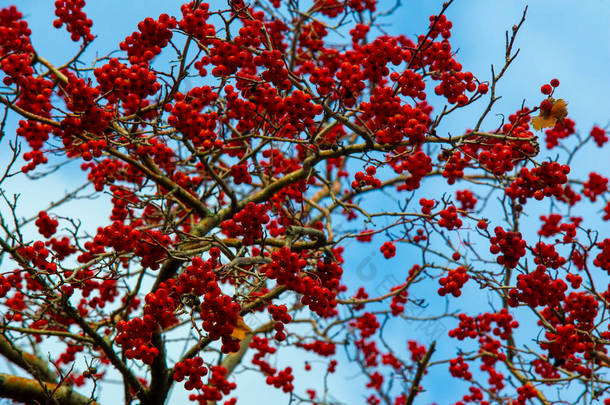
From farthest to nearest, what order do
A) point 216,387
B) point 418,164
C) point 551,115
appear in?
1. point 216,387
2. point 418,164
3. point 551,115

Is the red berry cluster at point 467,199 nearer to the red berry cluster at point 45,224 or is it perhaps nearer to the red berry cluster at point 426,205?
the red berry cluster at point 426,205

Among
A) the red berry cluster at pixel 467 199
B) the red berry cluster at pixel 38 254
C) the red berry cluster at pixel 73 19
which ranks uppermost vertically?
the red berry cluster at pixel 467 199

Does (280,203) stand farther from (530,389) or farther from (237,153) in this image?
(530,389)

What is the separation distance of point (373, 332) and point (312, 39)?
16.5ft

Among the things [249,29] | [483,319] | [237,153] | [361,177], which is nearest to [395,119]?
[361,177]

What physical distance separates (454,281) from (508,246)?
0.64m

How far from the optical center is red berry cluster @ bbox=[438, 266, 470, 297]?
4.83m

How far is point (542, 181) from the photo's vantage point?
4.39 m

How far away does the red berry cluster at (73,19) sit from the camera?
18.5 ft

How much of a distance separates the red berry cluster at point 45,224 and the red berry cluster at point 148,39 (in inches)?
85.9

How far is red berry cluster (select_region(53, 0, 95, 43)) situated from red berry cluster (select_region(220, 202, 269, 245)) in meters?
3.15

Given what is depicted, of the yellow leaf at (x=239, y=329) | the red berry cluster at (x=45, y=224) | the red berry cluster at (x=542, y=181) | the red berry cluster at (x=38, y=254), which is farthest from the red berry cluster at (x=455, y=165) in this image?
the red berry cluster at (x=45, y=224)

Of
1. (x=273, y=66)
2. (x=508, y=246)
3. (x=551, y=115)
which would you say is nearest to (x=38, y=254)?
(x=273, y=66)

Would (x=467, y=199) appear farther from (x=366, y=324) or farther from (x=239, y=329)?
(x=239, y=329)
